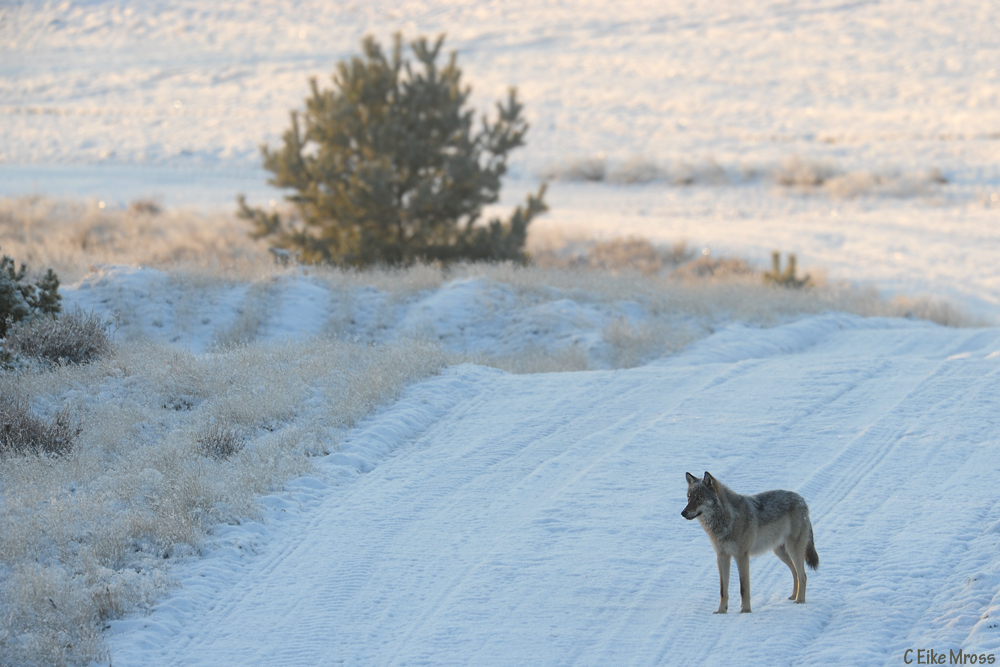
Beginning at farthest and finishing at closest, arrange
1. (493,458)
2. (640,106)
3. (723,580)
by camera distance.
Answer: (640,106)
(493,458)
(723,580)

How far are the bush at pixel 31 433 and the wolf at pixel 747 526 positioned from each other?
18.4 ft

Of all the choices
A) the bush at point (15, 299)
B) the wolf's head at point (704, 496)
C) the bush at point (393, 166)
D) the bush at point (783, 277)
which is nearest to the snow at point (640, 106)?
the bush at point (783, 277)

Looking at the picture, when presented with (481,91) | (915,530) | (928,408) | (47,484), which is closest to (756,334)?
(928,408)

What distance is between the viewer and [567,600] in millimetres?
6113

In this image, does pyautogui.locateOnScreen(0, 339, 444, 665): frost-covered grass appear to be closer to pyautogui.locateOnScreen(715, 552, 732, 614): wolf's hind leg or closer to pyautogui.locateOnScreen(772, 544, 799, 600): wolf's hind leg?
pyautogui.locateOnScreen(715, 552, 732, 614): wolf's hind leg

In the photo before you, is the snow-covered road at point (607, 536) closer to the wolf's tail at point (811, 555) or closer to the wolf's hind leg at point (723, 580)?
the wolf's hind leg at point (723, 580)

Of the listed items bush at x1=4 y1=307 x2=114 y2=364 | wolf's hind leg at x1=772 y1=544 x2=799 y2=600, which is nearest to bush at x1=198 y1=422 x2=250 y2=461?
bush at x1=4 y1=307 x2=114 y2=364

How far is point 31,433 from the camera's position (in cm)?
866

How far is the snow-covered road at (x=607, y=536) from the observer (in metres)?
5.61

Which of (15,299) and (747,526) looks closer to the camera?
(747,526)

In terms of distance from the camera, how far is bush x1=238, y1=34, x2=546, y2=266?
17750 millimetres

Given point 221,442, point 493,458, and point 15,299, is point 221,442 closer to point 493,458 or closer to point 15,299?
point 493,458

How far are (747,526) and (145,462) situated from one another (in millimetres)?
5009

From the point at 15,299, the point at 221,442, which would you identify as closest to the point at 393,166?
the point at 15,299
